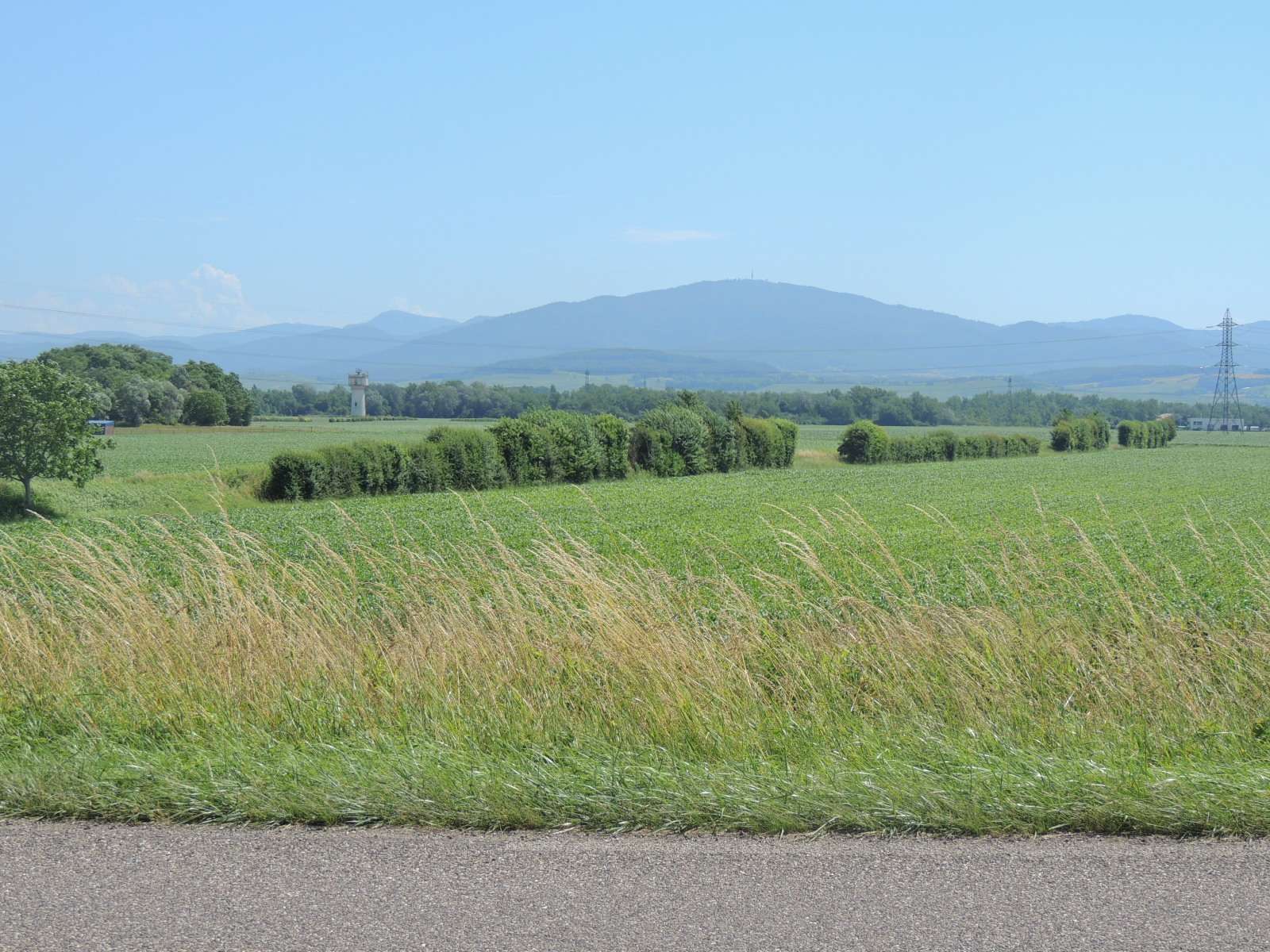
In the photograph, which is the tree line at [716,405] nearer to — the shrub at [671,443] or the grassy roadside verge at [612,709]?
the shrub at [671,443]

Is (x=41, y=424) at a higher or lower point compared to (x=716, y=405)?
higher

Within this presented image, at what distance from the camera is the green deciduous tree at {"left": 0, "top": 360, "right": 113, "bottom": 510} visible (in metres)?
25.7

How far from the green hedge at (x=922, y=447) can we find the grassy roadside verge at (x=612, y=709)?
58370mm

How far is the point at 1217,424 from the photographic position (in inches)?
5876

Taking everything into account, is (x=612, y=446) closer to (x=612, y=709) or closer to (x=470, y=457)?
(x=470, y=457)

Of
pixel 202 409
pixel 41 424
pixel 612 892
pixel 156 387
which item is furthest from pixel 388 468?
pixel 202 409

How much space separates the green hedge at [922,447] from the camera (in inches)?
2534

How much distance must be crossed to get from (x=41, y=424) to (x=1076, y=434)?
84.5 meters

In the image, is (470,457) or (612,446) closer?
(470,457)

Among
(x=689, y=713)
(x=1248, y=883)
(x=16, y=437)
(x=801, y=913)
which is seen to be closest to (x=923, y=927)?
(x=801, y=913)

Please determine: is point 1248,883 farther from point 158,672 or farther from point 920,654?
point 158,672

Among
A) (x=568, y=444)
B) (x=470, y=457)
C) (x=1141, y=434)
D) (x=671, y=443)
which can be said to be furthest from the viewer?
(x=1141, y=434)

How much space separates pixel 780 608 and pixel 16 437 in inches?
949

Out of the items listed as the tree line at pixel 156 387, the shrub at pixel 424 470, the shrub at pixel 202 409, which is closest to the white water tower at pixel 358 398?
the tree line at pixel 156 387
